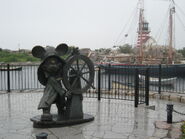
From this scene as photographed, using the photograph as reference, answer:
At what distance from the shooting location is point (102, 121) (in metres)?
5.44

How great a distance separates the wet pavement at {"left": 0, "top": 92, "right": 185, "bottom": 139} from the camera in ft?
14.7

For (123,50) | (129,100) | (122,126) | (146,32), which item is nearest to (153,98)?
(129,100)

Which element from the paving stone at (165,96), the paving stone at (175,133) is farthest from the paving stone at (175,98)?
the paving stone at (175,133)

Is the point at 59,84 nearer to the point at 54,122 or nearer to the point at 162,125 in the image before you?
the point at 54,122

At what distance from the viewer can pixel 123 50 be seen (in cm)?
6284

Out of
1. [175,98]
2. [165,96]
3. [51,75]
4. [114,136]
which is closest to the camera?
[114,136]

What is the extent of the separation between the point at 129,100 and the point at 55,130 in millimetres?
3793

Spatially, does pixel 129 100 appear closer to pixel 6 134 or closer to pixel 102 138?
pixel 102 138

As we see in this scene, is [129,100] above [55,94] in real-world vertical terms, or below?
below

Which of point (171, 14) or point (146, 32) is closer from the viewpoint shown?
point (171, 14)

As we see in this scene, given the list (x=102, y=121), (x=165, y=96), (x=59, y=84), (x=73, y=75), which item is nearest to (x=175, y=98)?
(x=165, y=96)

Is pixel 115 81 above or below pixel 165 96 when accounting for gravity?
above

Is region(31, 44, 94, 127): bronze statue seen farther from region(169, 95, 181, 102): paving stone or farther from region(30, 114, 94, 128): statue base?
region(169, 95, 181, 102): paving stone

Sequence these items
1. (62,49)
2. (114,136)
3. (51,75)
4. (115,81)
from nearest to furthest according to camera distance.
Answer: (114,136) → (51,75) → (62,49) → (115,81)
